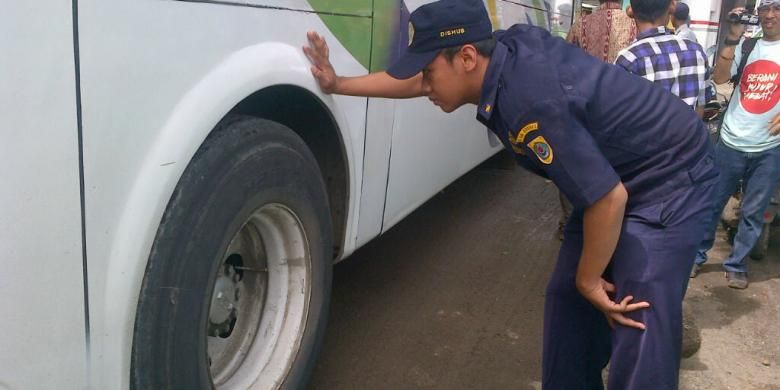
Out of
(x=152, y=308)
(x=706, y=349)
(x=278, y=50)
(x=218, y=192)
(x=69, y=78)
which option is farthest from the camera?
(x=706, y=349)

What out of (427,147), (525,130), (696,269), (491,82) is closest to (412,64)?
(491,82)

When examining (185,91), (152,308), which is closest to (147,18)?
(185,91)

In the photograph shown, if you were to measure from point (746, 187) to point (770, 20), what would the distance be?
103 centimetres

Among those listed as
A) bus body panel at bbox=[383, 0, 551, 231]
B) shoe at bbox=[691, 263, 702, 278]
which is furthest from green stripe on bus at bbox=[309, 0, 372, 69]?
shoe at bbox=[691, 263, 702, 278]

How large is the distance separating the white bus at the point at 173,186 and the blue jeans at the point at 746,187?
2.54 meters

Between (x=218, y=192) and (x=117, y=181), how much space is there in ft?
1.12

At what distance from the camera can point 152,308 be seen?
5.67 feet

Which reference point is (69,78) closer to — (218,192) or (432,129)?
(218,192)

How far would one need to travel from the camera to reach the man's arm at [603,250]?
1762 millimetres

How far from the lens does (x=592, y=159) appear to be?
5.60ft

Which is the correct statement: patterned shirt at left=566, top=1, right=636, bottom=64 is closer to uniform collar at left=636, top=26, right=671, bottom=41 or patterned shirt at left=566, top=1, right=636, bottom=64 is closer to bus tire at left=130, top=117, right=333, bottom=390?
uniform collar at left=636, top=26, right=671, bottom=41

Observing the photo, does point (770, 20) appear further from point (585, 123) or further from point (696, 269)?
point (585, 123)

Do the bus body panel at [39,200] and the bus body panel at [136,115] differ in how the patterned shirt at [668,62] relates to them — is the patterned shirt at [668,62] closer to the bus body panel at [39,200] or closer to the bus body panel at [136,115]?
the bus body panel at [136,115]

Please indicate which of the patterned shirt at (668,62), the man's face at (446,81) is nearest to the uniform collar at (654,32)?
the patterned shirt at (668,62)
